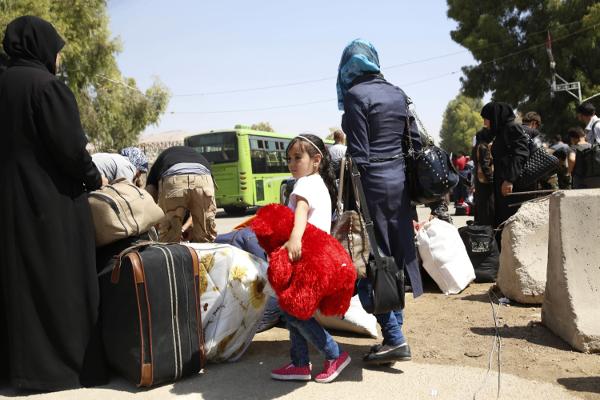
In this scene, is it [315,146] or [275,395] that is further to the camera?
[315,146]

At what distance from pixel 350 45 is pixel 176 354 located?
2.24m

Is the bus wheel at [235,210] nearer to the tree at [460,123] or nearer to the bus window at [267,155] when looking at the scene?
the bus window at [267,155]

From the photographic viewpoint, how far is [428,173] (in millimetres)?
3891

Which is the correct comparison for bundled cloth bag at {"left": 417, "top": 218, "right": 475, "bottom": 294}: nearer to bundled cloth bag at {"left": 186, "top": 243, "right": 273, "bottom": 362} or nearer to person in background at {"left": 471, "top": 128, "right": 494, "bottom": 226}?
person in background at {"left": 471, "top": 128, "right": 494, "bottom": 226}

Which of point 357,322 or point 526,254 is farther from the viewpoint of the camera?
point 526,254

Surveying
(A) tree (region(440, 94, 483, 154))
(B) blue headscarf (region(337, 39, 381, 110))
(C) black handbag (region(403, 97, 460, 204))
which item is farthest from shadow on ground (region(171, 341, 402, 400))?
(A) tree (region(440, 94, 483, 154))

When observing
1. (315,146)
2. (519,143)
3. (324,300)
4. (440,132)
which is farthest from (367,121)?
(440,132)

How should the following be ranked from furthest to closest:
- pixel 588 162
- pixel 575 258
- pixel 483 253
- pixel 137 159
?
1. pixel 137 159
2. pixel 588 162
3. pixel 483 253
4. pixel 575 258

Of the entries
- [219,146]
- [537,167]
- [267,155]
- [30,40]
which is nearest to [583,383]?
[537,167]

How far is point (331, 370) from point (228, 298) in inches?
34.7

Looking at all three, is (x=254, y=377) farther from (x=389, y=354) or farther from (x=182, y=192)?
(x=182, y=192)

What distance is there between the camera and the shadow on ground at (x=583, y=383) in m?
3.42

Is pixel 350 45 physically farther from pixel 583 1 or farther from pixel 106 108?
pixel 583 1

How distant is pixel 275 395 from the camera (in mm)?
3514
